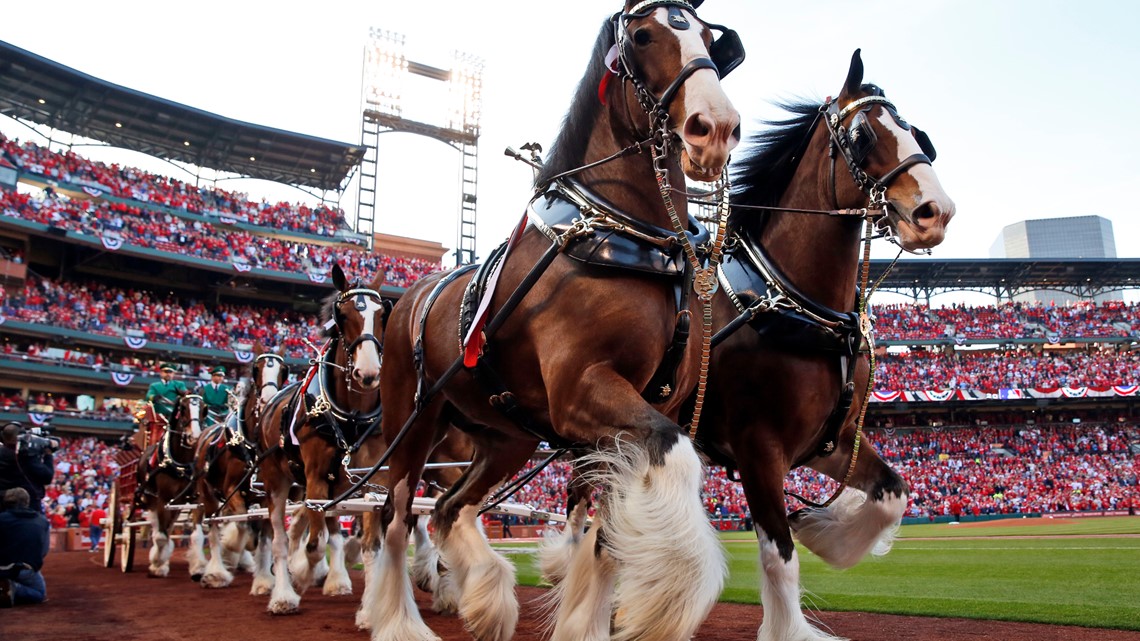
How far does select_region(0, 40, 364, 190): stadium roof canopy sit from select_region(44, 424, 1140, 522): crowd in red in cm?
1878

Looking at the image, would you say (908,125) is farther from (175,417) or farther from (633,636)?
(175,417)

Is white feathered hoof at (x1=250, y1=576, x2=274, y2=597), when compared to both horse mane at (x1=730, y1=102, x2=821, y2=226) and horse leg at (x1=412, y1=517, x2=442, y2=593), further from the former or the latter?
horse mane at (x1=730, y1=102, x2=821, y2=226)

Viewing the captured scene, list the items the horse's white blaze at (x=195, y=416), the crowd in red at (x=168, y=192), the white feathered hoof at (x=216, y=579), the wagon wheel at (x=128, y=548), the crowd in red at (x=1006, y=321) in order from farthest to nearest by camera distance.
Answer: the crowd in red at (x=1006, y=321)
the crowd in red at (x=168, y=192)
the wagon wheel at (x=128, y=548)
the horse's white blaze at (x=195, y=416)
the white feathered hoof at (x=216, y=579)

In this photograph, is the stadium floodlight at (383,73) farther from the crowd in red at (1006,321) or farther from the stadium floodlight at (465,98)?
the crowd in red at (1006,321)

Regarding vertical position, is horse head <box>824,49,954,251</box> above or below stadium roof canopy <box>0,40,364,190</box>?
below

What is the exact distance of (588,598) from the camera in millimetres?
3594

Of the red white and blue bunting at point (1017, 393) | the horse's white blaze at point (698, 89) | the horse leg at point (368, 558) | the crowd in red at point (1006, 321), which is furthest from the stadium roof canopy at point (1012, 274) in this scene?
the horse's white blaze at point (698, 89)

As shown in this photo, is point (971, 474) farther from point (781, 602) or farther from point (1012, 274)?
point (781, 602)

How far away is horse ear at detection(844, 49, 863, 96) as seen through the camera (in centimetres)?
512

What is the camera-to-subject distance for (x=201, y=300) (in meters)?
43.4

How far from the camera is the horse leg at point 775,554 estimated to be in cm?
417

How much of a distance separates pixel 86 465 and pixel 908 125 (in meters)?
33.1

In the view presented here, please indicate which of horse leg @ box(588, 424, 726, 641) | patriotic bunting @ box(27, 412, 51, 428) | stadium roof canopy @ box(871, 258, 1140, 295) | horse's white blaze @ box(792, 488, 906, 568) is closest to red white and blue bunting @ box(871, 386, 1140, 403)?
stadium roof canopy @ box(871, 258, 1140, 295)

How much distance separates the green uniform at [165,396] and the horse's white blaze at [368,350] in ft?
26.1
